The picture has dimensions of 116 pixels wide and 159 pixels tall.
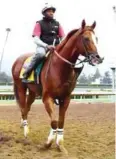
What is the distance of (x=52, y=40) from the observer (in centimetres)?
816

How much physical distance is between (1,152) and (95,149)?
1.71 m

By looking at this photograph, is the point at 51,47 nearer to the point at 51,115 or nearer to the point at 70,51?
the point at 70,51

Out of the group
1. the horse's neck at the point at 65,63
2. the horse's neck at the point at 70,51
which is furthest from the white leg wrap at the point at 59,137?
the horse's neck at the point at 70,51

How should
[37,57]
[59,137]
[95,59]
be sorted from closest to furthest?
[95,59]
[59,137]
[37,57]

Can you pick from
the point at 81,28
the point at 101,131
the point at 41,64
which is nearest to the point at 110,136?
the point at 101,131

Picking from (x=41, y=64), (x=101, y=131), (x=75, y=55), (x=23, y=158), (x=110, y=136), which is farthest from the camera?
(x=101, y=131)

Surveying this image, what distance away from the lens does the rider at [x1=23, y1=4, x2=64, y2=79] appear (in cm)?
784

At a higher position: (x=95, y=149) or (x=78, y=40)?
(x=78, y=40)

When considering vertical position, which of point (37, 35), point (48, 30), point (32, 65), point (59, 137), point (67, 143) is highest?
point (48, 30)

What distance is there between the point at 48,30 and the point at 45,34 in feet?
0.36

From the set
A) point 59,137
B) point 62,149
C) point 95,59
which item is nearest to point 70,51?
point 95,59

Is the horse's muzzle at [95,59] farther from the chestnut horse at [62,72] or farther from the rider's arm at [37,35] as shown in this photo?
the rider's arm at [37,35]

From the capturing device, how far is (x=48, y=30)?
806 centimetres

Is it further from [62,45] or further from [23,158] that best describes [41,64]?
[23,158]
